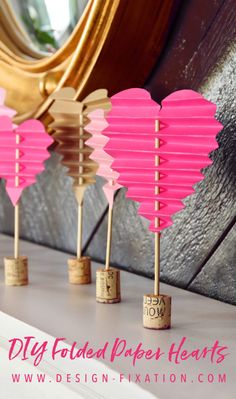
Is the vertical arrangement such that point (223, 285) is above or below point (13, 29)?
below

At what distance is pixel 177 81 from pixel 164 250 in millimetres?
206

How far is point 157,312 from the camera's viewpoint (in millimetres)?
757

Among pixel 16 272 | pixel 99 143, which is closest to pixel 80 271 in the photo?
pixel 16 272

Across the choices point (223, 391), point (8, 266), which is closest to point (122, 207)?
point (8, 266)

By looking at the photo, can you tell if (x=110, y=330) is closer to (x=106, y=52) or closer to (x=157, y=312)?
(x=157, y=312)

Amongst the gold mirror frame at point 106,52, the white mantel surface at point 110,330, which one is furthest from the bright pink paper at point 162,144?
the gold mirror frame at point 106,52

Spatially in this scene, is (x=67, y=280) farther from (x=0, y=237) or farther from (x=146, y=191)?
(x=0, y=237)

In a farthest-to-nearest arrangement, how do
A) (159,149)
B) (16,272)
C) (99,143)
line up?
(16,272)
(99,143)
(159,149)

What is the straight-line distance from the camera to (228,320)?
793 millimetres

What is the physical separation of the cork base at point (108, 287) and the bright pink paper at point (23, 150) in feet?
0.50

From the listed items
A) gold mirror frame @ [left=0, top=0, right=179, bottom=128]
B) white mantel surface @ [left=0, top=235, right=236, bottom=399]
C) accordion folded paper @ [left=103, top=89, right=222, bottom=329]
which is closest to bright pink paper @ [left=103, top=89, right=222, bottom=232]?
accordion folded paper @ [left=103, top=89, right=222, bottom=329]

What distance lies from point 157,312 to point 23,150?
286mm

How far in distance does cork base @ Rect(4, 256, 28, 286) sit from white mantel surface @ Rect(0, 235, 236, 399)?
0.04 ft

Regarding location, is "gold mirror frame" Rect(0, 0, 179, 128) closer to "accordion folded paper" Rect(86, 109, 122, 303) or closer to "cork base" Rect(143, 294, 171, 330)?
"accordion folded paper" Rect(86, 109, 122, 303)
